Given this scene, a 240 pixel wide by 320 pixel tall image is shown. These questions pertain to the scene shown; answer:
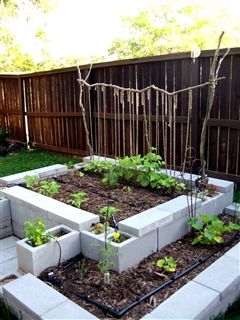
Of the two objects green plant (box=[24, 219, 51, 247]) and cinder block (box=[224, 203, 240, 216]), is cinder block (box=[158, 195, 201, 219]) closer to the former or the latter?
cinder block (box=[224, 203, 240, 216])

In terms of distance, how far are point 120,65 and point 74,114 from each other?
1.57 metres

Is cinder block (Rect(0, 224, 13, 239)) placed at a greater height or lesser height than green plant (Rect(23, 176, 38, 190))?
lesser

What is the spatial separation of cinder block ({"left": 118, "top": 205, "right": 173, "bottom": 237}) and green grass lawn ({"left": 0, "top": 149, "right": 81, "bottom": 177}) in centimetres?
284

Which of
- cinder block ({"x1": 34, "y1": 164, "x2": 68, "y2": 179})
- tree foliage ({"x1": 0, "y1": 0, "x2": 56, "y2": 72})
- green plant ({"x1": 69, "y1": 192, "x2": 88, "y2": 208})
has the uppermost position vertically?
tree foliage ({"x1": 0, "y1": 0, "x2": 56, "y2": 72})

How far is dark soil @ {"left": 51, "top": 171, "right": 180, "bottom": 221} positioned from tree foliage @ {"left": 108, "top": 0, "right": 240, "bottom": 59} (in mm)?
10476

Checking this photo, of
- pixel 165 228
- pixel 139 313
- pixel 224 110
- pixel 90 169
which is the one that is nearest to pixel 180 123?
pixel 224 110

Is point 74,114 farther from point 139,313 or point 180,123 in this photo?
point 139,313

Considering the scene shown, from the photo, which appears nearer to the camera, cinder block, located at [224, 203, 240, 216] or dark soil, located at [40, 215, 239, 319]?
dark soil, located at [40, 215, 239, 319]

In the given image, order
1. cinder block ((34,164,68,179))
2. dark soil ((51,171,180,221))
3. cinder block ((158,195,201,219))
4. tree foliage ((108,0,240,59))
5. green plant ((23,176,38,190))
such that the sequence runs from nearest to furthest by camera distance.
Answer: cinder block ((158,195,201,219)) < dark soil ((51,171,180,221)) < green plant ((23,176,38,190)) < cinder block ((34,164,68,179)) < tree foliage ((108,0,240,59))

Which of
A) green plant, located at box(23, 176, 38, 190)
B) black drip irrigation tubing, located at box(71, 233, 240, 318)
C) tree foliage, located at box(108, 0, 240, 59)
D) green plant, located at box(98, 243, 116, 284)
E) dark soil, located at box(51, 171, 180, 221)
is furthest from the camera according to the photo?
tree foliage, located at box(108, 0, 240, 59)

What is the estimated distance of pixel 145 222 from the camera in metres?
2.63

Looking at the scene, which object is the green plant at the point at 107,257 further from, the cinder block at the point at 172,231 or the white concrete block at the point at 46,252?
the cinder block at the point at 172,231

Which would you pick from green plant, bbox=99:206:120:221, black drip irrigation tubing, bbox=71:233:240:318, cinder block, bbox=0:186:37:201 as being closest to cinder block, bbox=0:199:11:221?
cinder block, bbox=0:186:37:201

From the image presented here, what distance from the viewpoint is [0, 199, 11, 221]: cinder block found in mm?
3479
